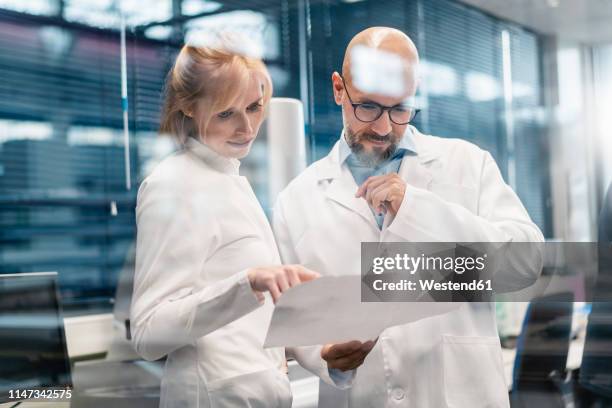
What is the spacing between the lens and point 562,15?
1.52 meters

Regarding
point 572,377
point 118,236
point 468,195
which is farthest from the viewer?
point 572,377

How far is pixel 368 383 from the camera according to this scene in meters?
1.39

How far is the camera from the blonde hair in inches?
54.7

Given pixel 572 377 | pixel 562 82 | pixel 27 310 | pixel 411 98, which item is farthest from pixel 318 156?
pixel 572 377

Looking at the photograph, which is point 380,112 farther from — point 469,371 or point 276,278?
point 469,371

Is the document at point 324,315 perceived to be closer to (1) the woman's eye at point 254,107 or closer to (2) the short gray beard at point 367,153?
(2) the short gray beard at point 367,153

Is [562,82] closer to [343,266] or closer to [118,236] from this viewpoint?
[343,266]

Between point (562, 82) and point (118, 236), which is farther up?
point (562, 82)

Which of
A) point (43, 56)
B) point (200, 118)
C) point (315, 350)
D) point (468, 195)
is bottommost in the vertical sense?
point (315, 350)

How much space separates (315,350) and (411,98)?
56 cm

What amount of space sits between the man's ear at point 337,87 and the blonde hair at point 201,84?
137 millimetres

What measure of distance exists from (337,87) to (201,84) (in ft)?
0.93

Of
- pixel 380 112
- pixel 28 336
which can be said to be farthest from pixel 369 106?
pixel 28 336

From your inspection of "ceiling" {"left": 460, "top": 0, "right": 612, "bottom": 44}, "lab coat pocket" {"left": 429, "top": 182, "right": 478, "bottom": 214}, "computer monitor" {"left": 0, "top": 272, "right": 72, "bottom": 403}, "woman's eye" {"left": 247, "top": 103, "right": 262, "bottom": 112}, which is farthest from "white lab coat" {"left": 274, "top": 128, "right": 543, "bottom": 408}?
"computer monitor" {"left": 0, "top": 272, "right": 72, "bottom": 403}
